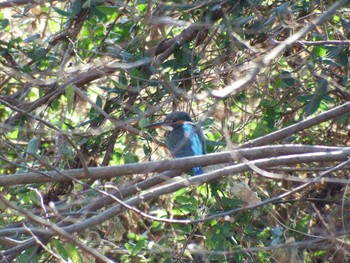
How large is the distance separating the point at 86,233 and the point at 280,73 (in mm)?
1491

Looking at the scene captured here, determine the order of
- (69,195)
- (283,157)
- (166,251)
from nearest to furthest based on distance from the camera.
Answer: (283,157), (166,251), (69,195)

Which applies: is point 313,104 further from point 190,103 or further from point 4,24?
point 4,24

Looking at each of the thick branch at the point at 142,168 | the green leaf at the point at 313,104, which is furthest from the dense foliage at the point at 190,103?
the thick branch at the point at 142,168

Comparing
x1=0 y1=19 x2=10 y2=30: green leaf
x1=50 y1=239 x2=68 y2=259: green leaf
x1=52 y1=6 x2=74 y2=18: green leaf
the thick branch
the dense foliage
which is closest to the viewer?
the thick branch

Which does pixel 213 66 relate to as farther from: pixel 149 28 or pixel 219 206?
pixel 219 206

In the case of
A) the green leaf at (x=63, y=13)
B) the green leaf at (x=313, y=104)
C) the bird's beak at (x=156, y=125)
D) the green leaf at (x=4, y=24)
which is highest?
the green leaf at (x=4, y=24)

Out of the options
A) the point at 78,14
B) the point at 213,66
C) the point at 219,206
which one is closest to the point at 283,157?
the point at 219,206

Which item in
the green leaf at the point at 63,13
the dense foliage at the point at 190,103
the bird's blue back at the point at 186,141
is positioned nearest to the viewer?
the dense foliage at the point at 190,103

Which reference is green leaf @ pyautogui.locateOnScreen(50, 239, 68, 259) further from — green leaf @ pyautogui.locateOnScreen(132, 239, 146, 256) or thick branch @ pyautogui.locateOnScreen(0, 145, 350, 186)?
green leaf @ pyautogui.locateOnScreen(132, 239, 146, 256)

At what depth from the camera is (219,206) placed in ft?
13.6

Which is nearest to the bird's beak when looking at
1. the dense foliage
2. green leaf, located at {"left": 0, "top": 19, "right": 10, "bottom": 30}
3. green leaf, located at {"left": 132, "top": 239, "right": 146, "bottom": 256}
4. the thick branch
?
the dense foliage

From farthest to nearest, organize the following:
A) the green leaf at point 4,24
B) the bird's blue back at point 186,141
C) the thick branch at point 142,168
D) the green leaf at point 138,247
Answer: the bird's blue back at point 186,141
the green leaf at point 4,24
the green leaf at point 138,247
the thick branch at point 142,168

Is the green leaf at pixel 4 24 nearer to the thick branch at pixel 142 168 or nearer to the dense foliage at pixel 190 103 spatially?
the dense foliage at pixel 190 103

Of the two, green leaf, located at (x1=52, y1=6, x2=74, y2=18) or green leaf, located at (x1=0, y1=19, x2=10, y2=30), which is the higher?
green leaf, located at (x1=0, y1=19, x2=10, y2=30)
